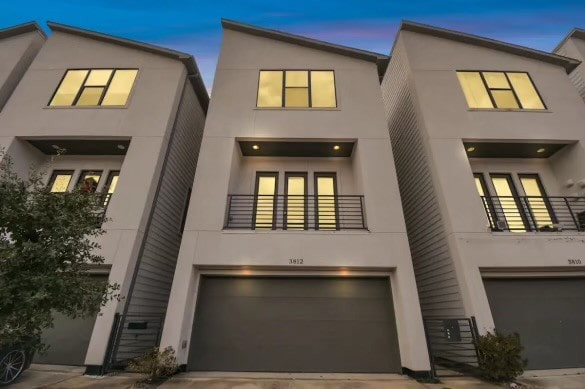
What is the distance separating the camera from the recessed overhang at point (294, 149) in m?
8.54

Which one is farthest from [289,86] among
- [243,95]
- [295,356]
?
[295,356]

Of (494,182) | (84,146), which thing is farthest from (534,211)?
(84,146)

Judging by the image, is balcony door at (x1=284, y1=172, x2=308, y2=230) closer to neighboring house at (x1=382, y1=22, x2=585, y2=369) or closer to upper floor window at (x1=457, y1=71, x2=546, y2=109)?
neighboring house at (x1=382, y1=22, x2=585, y2=369)

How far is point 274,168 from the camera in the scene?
353 inches

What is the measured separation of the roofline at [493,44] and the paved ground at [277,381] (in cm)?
1022

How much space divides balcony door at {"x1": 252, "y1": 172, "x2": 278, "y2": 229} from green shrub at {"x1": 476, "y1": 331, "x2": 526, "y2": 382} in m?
Result: 5.42

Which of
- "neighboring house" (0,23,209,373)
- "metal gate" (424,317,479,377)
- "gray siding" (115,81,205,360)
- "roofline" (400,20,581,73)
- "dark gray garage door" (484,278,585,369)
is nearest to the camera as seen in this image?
"metal gate" (424,317,479,377)

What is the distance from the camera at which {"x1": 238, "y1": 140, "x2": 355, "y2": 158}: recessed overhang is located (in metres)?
8.54

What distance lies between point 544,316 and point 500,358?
2.57 metres

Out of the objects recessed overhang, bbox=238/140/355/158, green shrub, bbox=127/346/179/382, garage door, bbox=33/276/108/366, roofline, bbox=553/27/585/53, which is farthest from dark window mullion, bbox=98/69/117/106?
roofline, bbox=553/27/585/53

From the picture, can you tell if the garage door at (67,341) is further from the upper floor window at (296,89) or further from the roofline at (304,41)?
the roofline at (304,41)

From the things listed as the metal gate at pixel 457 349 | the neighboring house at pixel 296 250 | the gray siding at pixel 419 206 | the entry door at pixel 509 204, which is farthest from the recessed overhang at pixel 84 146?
the entry door at pixel 509 204

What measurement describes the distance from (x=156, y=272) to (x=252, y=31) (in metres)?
9.51

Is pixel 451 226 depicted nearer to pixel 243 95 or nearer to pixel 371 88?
pixel 371 88
